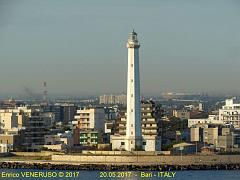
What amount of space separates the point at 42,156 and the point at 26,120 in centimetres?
673

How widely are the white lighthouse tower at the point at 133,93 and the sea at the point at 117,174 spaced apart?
2.53 metres

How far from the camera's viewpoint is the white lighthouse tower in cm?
4209

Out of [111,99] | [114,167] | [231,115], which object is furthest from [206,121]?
[111,99]

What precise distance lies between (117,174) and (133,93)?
4511 millimetres

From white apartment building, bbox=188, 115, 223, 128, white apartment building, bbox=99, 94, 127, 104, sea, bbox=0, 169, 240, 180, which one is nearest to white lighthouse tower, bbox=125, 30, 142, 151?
sea, bbox=0, 169, 240, 180

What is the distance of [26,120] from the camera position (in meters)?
52.5

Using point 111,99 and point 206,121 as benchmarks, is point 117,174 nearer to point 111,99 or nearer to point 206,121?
point 206,121

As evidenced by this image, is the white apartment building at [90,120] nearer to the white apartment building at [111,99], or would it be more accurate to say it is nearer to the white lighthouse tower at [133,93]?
the white lighthouse tower at [133,93]

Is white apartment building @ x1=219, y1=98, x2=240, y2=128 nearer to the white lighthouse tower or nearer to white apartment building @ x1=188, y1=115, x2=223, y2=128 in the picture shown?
white apartment building @ x1=188, y1=115, x2=223, y2=128

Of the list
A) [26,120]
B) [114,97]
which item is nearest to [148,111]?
[26,120]

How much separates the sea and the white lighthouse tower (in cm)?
253

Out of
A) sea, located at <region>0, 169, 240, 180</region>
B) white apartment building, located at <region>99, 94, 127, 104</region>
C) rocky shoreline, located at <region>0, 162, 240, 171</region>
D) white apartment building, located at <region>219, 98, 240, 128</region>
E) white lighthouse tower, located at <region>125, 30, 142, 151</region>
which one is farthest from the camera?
white apartment building, located at <region>99, 94, 127, 104</region>

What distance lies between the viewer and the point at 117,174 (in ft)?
126

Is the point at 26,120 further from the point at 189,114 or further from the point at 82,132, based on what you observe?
the point at 189,114
